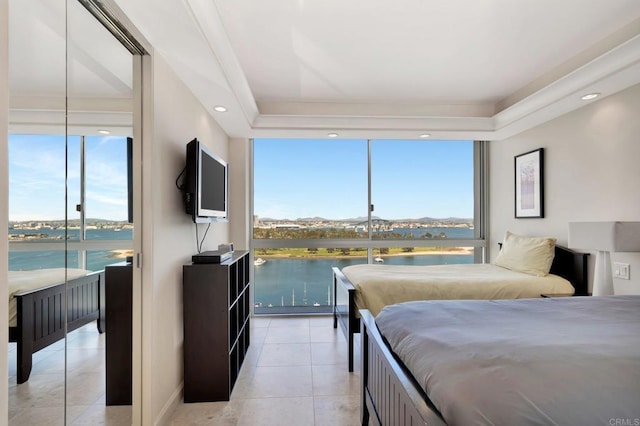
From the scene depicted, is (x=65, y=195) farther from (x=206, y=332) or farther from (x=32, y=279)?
(x=206, y=332)

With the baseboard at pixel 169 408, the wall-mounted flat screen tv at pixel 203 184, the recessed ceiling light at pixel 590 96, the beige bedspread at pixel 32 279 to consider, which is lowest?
the baseboard at pixel 169 408

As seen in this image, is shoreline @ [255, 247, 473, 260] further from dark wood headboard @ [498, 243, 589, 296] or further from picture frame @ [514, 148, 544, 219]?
dark wood headboard @ [498, 243, 589, 296]

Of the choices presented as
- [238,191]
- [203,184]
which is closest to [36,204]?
[203,184]

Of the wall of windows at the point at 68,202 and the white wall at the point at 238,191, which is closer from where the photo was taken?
the wall of windows at the point at 68,202

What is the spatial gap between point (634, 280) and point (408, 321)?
229 centimetres

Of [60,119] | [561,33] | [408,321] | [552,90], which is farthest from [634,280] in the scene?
[60,119]

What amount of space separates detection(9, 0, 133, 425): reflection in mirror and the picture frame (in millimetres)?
3940

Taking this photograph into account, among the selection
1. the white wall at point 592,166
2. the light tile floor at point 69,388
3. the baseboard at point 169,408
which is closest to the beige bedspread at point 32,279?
the light tile floor at point 69,388

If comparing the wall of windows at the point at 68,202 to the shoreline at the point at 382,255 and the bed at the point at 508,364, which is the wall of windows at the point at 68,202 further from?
the shoreline at the point at 382,255

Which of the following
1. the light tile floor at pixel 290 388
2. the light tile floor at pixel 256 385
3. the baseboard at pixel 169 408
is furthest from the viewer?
the light tile floor at pixel 290 388

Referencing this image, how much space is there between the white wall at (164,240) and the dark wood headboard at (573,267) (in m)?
3.51

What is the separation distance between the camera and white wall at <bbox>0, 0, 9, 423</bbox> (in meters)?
0.95

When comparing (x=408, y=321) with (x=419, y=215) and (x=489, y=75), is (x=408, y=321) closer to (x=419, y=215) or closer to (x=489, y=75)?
(x=489, y=75)

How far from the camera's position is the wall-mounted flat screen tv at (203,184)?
2.24 meters
